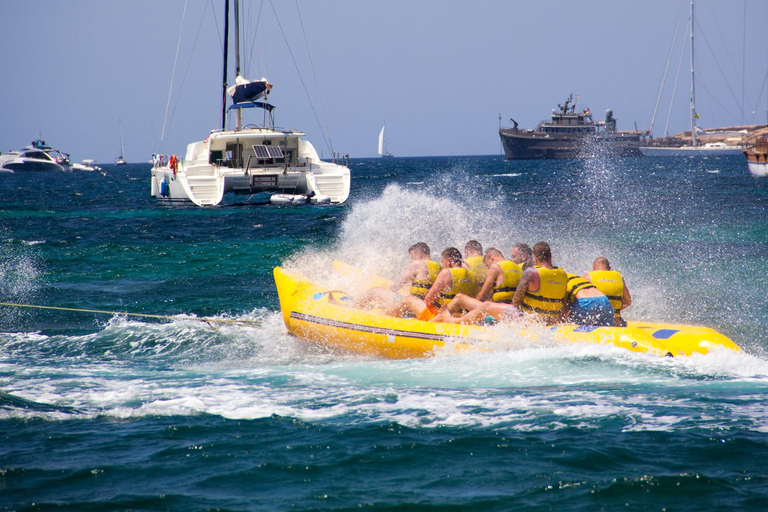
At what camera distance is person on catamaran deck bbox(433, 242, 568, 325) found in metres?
7.01

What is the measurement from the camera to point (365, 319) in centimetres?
753

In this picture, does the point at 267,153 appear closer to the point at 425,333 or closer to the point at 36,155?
the point at 425,333

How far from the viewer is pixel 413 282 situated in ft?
25.5

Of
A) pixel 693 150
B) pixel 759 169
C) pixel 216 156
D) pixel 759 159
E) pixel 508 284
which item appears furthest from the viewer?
pixel 693 150

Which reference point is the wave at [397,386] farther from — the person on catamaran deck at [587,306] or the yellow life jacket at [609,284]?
the yellow life jacket at [609,284]

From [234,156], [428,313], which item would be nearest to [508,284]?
[428,313]

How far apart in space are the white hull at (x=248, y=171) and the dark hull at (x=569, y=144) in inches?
2415

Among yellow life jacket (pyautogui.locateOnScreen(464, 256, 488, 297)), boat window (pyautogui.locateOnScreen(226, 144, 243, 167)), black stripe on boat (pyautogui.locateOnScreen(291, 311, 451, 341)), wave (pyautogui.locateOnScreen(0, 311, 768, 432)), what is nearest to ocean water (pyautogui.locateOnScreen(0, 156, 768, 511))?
wave (pyautogui.locateOnScreen(0, 311, 768, 432))

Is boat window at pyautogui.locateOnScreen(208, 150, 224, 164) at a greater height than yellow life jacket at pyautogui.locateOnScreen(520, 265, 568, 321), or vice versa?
boat window at pyautogui.locateOnScreen(208, 150, 224, 164)

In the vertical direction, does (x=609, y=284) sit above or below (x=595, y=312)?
above

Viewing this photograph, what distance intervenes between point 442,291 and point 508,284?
0.70 metres

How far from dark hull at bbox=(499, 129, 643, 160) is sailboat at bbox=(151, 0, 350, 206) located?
60.5 metres

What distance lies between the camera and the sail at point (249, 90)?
953 inches

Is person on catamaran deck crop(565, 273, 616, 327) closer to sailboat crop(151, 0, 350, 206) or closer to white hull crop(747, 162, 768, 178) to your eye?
sailboat crop(151, 0, 350, 206)
